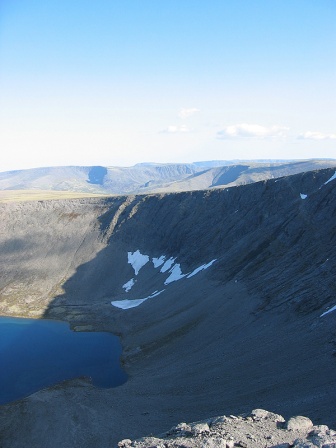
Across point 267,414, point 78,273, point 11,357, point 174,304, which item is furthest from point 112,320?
point 267,414

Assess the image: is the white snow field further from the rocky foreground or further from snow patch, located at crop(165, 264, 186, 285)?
the rocky foreground

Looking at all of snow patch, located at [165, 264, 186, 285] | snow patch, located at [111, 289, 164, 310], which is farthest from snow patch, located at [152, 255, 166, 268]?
snow patch, located at [111, 289, 164, 310]

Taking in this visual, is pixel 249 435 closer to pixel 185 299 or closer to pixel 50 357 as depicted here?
pixel 185 299

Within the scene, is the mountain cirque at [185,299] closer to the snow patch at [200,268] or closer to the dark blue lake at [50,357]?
the snow patch at [200,268]

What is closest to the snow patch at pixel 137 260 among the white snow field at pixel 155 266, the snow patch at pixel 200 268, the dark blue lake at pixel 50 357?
the white snow field at pixel 155 266

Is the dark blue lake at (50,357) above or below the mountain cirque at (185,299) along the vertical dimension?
below

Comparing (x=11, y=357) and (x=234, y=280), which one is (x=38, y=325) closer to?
(x=11, y=357)

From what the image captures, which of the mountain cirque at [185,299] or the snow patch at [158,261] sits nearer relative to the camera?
the mountain cirque at [185,299]
